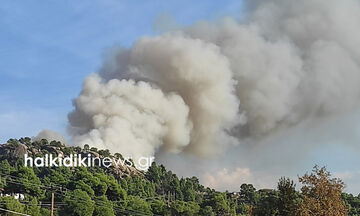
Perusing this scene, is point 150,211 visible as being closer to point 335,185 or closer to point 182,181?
point 335,185

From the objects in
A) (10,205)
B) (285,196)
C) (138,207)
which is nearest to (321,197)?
(285,196)

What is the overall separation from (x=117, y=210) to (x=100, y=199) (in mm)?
4857

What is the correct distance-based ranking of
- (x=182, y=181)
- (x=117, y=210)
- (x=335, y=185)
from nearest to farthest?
1. (x=335, y=185)
2. (x=117, y=210)
3. (x=182, y=181)

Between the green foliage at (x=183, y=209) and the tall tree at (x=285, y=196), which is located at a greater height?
the green foliage at (x=183, y=209)

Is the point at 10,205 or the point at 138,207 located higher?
the point at 138,207

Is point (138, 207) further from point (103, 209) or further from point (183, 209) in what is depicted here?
point (103, 209)

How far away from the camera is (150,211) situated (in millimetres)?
104938

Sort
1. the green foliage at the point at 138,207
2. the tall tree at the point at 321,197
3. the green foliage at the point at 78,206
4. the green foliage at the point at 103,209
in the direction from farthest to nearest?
the green foliage at the point at 138,207, the green foliage at the point at 103,209, the green foliage at the point at 78,206, the tall tree at the point at 321,197

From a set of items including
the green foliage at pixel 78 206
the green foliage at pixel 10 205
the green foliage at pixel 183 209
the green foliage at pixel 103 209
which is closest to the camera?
the green foliage at pixel 10 205

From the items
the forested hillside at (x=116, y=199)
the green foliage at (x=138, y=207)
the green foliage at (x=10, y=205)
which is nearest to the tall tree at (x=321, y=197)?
the forested hillside at (x=116, y=199)

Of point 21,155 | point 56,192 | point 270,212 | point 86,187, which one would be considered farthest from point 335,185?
point 21,155

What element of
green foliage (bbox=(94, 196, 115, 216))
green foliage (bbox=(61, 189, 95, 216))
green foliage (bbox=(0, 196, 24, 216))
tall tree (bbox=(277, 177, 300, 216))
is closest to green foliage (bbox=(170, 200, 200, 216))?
green foliage (bbox=(94, 196, 115, 216))

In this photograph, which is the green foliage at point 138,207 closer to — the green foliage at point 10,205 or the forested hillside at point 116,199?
the forested hillside at point 116,199

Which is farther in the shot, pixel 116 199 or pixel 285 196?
pixel 116 199
